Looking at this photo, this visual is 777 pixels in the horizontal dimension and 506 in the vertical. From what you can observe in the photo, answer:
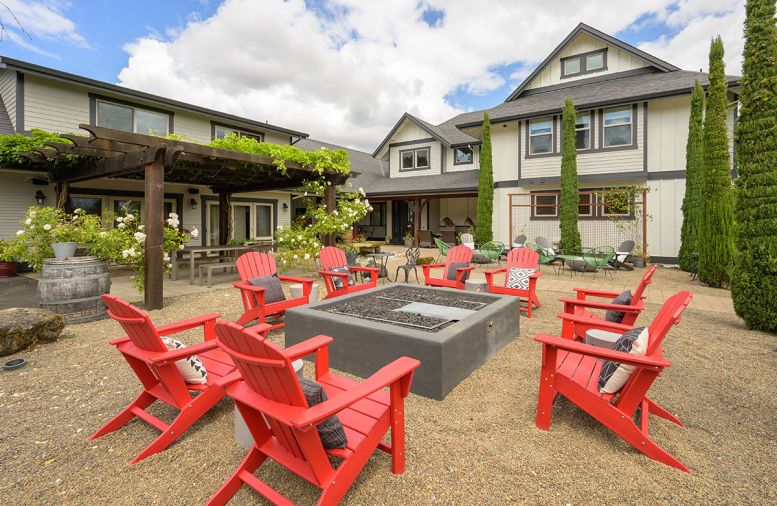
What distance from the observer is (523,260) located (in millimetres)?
6148

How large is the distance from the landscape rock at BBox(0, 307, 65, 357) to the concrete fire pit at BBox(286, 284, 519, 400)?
282cm

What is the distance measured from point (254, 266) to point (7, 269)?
8134 mm

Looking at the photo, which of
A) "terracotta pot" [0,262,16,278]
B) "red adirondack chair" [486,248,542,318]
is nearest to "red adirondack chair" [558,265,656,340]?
"red adirondack chair" [486,248,542,318]

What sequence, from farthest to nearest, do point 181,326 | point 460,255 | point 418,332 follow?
point 460,255 → point 418,332 → point 181,326

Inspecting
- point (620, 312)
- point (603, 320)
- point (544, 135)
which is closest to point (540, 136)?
point (544, 135)

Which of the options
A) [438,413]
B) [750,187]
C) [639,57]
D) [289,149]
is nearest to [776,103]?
[750,187]

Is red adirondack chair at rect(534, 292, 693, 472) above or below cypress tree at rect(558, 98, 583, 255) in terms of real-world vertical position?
below

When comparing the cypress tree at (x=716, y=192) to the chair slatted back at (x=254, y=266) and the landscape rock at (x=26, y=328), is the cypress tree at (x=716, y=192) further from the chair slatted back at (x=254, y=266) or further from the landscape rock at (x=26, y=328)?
the landscape rock at (x=26, y=328)

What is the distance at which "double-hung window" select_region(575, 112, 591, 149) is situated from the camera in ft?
39.9

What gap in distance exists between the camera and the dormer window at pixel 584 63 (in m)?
13.3

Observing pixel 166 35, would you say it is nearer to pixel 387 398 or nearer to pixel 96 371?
pixel 96 371

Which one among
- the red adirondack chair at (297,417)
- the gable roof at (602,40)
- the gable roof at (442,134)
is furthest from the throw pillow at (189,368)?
the gable roof at (442,134)

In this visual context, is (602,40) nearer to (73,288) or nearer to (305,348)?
(305,348)

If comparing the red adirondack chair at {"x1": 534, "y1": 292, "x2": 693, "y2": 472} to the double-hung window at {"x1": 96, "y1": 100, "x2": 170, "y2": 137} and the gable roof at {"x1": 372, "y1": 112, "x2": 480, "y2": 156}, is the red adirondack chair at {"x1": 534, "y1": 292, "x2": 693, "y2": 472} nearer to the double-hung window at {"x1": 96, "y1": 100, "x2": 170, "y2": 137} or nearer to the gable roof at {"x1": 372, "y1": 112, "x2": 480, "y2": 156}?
the double-hung window at {"x1": 96, "y1": 100, "x2": 170, "y2": 137}
